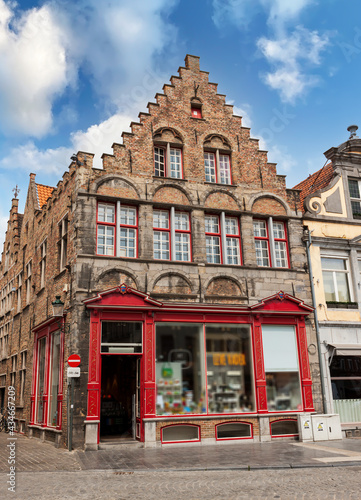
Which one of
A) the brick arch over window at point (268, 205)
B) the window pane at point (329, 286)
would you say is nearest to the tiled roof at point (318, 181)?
the brick arch over window at point (268, 205)

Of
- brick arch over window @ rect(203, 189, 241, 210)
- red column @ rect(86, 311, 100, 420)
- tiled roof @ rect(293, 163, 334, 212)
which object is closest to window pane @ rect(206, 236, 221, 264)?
brick arch over window @ rect(203, 189, 241, 210)

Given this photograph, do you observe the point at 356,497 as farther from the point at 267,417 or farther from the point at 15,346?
the point at 15,346

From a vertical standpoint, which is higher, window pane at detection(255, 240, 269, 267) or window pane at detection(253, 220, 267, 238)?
window pane at detection(253, 220, 267, 238)

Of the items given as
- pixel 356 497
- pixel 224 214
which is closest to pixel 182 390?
pixel 224 214

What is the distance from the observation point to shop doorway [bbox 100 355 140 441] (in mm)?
15195

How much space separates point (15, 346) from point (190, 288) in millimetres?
11786

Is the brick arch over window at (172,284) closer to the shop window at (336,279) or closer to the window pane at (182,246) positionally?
the window pane at (182,246)

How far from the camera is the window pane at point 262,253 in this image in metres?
17.4

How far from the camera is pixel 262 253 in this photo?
17.5m

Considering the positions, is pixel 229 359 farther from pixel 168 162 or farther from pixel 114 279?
pixel 168 162

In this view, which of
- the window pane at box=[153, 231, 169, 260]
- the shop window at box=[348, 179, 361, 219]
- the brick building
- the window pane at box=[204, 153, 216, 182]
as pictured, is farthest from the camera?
the shop window at box=[348, 179, 361, 219]

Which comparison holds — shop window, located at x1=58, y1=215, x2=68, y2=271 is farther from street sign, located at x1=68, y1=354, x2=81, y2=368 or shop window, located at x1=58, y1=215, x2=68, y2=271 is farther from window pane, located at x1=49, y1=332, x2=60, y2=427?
street sign, located at x1=68, y1=354, x2=81, y2=368

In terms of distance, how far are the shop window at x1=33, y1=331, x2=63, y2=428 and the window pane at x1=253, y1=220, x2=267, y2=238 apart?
7711 millimetres

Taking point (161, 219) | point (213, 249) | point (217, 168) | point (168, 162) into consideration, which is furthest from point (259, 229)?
point (168, 162)
